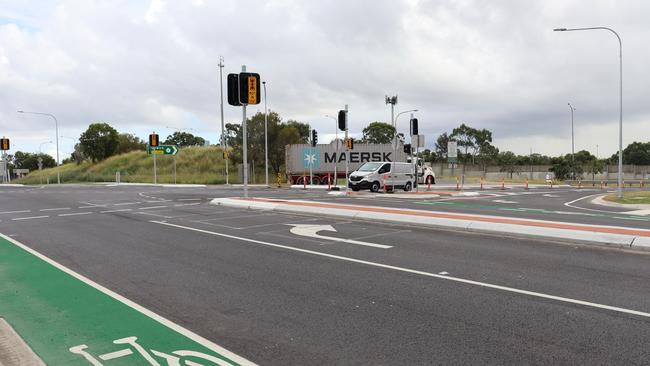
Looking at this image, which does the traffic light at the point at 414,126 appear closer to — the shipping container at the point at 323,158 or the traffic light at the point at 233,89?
the traffic light at the point at 233,89

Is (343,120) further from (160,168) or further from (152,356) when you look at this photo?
(160,168)

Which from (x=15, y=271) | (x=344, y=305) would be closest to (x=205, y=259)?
(x=15, y=271)

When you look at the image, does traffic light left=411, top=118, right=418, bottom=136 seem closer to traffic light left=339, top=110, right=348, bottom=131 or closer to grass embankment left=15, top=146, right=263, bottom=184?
traffic light left=339, top=110, right=348, bottom=131

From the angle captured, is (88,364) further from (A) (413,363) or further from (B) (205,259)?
(B) (205,259)

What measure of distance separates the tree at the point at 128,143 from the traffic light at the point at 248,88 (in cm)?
7824

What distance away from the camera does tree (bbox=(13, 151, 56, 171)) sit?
15900 centimetres

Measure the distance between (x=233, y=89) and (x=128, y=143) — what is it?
89013mm

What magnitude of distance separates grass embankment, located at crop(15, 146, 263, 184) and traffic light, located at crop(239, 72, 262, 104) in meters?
37.8

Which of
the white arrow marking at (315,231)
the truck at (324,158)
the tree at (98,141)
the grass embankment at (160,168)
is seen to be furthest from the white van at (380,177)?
the tree at (98,141)

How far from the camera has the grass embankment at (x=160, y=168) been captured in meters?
62.1

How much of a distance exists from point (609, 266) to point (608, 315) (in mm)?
2730

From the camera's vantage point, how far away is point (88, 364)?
13.9ft

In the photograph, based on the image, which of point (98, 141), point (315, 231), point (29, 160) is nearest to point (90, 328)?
point (315, 231)

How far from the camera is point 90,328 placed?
517 cm
